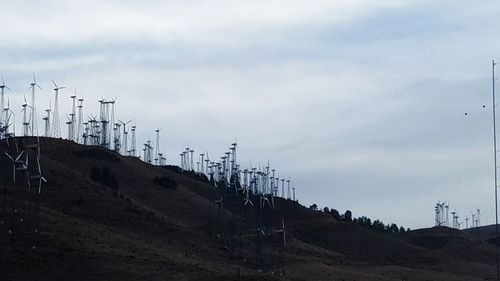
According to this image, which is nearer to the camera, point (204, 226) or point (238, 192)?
point (204, 226)

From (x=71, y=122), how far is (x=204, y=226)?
151 ft

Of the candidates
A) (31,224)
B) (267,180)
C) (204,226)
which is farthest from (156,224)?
(267,180)

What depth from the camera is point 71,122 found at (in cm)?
17312

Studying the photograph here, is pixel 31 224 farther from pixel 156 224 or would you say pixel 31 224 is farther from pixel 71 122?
pixel 71 122

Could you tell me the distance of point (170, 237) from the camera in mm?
113062

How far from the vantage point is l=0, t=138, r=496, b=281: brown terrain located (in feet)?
279

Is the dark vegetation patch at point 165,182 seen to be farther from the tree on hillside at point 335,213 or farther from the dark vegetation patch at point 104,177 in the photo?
the tree on hillside at point 335,213

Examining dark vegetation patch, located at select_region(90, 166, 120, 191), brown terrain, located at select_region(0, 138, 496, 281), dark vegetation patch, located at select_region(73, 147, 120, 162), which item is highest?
dark vegetation patch, located at select_region(73, 147, 120, 162)

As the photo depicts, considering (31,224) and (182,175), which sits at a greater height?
(182,175)

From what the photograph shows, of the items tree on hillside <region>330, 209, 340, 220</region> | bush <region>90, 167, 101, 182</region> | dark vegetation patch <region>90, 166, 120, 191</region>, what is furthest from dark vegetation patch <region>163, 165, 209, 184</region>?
bush <region>90, 167, 101, 182</region>

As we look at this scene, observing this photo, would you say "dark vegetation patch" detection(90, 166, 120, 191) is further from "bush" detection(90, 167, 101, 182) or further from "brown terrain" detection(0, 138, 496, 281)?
"brown terrain" detection(0, 138, 496, 281)

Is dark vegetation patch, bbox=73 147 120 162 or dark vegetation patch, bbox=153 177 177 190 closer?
dark vegetation patch, bbox=153 177 177 190

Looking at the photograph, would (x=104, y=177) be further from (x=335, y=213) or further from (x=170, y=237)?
(x=335, y=213)

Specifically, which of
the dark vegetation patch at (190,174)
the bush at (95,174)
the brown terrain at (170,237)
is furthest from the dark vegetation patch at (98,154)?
the dark vegetation patch at (190,174)
